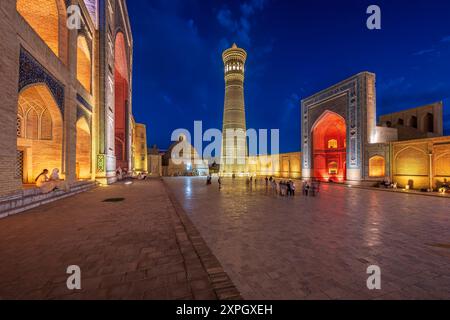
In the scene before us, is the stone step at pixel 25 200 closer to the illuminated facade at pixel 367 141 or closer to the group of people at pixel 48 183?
the group of people at pixel 48 183

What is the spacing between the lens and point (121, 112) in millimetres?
23250

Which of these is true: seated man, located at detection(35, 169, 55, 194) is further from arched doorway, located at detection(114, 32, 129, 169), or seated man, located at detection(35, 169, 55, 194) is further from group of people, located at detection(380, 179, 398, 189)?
group of people, located at detection(380, 179, 398, 189)

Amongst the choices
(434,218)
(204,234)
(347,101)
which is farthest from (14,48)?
(347,101)

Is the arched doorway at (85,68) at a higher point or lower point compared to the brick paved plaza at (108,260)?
higher

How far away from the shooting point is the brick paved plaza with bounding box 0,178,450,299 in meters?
2.36

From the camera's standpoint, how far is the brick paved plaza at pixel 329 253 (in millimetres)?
2436

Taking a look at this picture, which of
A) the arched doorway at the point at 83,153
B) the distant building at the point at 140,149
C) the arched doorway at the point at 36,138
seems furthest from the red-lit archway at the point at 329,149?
the distant building at the point at 140,149

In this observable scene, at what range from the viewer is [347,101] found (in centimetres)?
1783

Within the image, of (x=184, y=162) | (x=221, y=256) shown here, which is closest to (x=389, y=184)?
(x=221, y=256)

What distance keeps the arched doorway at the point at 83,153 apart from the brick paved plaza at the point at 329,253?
10726mm

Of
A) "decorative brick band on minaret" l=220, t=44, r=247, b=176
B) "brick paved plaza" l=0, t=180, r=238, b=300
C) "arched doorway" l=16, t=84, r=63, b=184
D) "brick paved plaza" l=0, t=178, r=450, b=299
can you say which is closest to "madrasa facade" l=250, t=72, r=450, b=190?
"decorative brick band on minaret" l=220, t=44, r=247, b=176

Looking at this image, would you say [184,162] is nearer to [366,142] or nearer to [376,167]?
[366,142]
